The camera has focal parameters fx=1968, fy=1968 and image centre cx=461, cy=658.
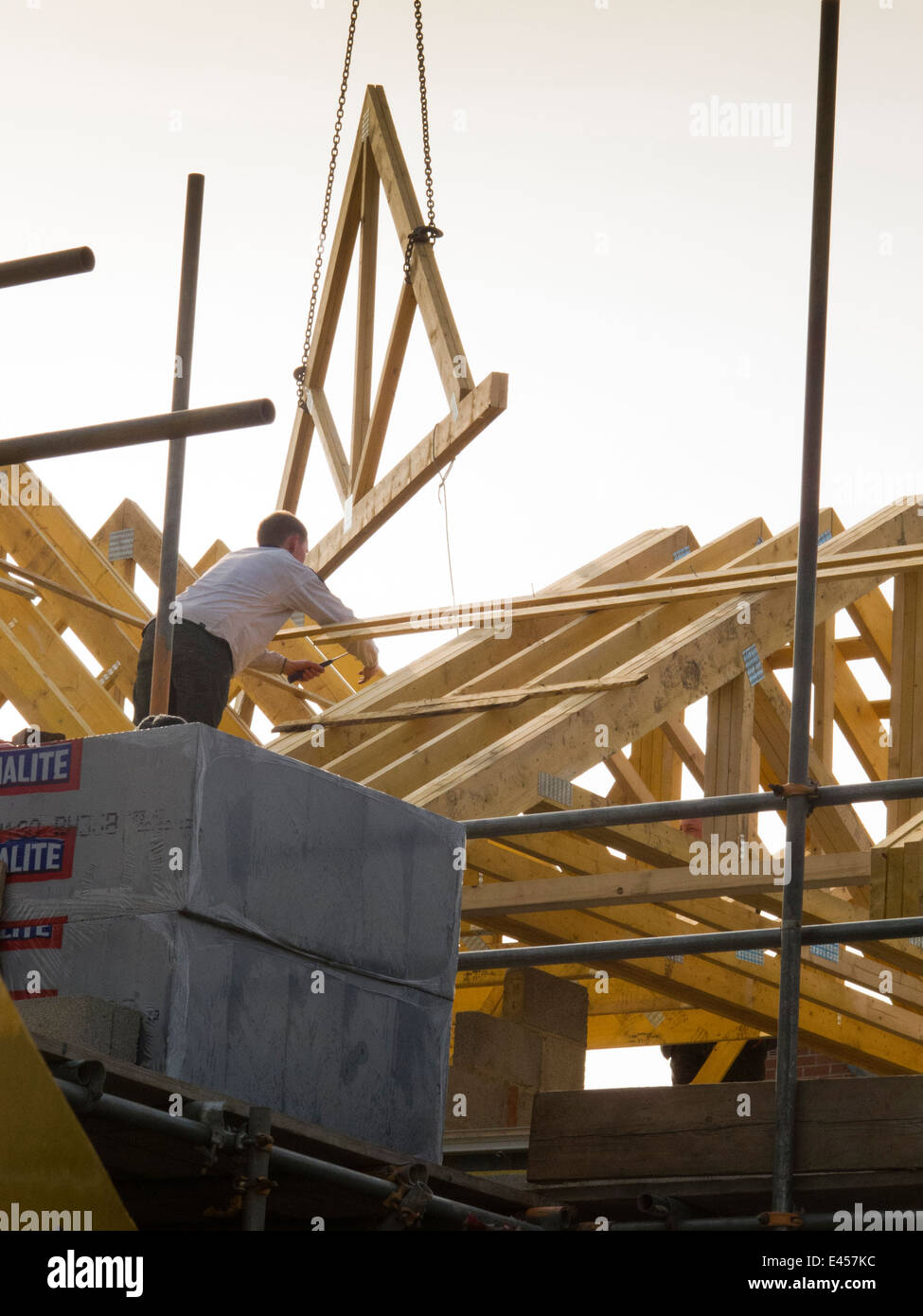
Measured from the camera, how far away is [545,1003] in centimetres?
888

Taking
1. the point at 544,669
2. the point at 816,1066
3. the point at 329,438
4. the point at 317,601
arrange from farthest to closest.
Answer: the point at 816,1066 < the point at 329,438 < the point at 544,669 < the point at 317,601

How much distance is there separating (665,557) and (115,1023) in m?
6.73

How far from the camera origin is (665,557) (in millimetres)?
11094

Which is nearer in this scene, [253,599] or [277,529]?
[253,599]

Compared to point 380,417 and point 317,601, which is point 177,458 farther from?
point 380,417

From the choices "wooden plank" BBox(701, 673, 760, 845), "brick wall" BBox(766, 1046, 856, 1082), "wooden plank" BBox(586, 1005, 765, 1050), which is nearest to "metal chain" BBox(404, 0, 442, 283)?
"wooden plank" BBox(701, 673, 760, 845)

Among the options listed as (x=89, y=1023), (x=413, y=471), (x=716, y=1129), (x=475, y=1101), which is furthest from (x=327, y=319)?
(x=89, y=1023)

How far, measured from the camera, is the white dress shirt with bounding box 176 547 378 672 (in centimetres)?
795

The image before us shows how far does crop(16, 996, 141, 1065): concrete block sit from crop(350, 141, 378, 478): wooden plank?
15.8ft

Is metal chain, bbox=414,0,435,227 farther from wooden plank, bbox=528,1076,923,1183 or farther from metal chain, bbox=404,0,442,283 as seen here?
wooden plank, bbox=528,1076,923,1183

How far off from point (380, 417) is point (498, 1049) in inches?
118

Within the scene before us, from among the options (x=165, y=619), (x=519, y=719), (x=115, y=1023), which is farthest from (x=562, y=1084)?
(x=115, y=1023)

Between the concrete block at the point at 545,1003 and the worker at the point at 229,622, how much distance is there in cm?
163

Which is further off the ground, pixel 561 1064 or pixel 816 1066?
pixel 816 1066
